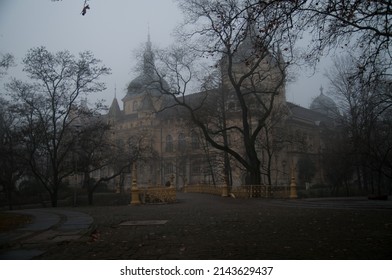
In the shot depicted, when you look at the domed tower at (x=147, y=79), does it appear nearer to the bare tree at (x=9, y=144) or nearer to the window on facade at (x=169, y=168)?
the bare tree at (x=9, y=144)

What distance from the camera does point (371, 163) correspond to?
2608cm

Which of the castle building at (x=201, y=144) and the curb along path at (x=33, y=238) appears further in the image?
the castle building at (x=201, y=144)

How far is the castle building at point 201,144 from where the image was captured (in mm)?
34531

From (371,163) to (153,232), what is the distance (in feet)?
76.4

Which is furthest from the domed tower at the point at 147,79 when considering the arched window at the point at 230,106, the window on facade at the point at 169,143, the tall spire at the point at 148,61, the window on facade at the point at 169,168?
the window on facade at the point at 169,143

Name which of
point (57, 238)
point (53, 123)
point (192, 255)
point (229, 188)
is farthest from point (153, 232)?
point (53, 123)

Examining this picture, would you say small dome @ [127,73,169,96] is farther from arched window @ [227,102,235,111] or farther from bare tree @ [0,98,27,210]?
bare tree @ [0,98,27,210]

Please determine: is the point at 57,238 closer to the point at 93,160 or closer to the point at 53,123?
the point at 53,123

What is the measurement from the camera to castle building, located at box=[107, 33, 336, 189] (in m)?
34.5

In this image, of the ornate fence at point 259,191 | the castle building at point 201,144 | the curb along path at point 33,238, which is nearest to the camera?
the curb along path at point 33,238

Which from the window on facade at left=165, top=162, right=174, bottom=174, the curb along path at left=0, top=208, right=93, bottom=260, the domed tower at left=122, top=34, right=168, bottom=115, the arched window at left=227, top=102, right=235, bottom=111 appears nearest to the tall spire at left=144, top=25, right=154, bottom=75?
the domed tower at left=122, top=34, right=168, bottom=115

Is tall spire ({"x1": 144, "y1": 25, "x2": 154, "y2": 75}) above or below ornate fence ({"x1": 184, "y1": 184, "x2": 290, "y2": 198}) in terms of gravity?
above

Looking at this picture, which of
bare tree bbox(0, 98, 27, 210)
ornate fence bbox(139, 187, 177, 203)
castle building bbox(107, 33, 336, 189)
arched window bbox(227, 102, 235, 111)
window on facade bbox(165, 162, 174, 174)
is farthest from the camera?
window on facade bbox(165, 162, 174, 174)
